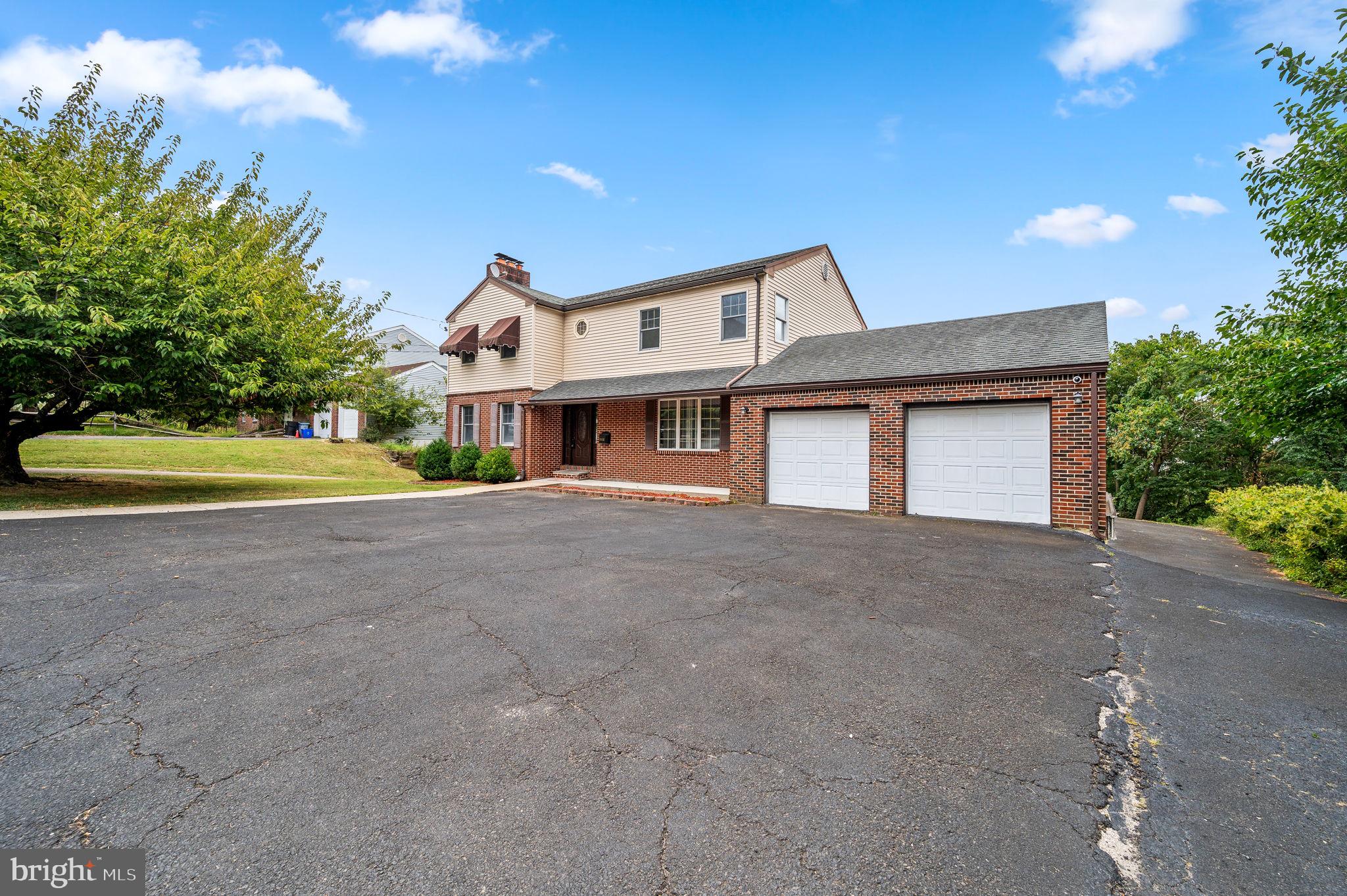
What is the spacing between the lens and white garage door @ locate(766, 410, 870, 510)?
39.1ft

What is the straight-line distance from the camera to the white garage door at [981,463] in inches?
395

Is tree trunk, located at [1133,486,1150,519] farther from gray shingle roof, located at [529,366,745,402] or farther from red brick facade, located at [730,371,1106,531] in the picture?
gray shingle roof, located at [529,366,745,402]

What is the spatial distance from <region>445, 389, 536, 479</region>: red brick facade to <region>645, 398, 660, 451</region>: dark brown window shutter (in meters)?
3.93

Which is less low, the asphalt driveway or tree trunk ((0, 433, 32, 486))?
tree trunk ((0, 433, 32, 486))

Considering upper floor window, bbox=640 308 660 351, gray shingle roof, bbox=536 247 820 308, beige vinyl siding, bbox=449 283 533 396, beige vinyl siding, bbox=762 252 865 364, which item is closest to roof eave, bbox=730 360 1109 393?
beige vinyl siding, bbox=762 252 865 364

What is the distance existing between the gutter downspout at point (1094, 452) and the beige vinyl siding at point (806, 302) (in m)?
7.22

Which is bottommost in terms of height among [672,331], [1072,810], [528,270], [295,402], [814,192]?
[1072,810]

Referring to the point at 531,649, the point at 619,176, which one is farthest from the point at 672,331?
the point at 531,649

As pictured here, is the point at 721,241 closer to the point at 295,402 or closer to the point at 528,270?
the point at 528,270

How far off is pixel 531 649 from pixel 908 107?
16695mm

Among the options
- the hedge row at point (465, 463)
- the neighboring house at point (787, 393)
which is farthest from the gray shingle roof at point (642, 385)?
the hedge row at point (465, 463)

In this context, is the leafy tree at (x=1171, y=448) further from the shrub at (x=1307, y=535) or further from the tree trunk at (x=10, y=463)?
the tree trunk at (x=10, y=463)

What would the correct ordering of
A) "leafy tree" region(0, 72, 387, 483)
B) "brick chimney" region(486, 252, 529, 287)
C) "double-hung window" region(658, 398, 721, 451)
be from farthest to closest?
"brick chimney" region(486, 252, 529, 287)
"double-hung window" region(658, 398, 721, 451)
"leafy tree" region(0, 72, 387, 483)

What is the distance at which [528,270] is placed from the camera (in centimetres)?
2034
